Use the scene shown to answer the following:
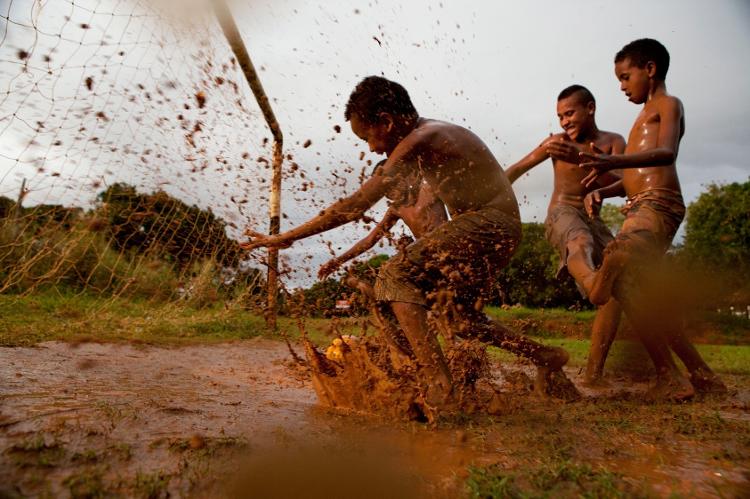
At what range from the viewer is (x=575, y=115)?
4.30 meters

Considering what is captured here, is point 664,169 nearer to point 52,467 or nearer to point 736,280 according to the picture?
point 52,467

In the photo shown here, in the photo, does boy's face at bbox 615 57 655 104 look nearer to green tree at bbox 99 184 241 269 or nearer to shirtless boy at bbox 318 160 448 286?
shirtless boy at bbox 318 160 448 286

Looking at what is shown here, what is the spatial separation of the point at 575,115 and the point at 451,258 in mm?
2031

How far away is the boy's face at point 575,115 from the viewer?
4.30 metres

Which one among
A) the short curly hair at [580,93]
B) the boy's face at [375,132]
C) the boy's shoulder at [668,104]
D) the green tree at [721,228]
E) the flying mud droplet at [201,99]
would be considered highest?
the green tree at [721,228]

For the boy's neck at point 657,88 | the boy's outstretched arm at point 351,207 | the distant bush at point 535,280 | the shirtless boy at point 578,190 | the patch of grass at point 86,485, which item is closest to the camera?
the patch of grass at point 86,485

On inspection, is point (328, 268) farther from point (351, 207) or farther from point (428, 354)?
point (428, 354)

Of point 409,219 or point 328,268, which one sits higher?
point 409,219

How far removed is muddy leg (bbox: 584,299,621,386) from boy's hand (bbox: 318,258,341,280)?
2.15 metres

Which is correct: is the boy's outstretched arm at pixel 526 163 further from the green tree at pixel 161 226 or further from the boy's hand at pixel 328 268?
the green tree at pixel 161 226

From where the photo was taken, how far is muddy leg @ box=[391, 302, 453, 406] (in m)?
2.84

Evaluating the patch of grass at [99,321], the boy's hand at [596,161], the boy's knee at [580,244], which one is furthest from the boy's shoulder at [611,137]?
the patch of grass at [99,321]

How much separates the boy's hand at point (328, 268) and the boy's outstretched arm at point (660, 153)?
1.64 metres

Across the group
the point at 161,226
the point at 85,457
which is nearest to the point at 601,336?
the point at 85,457
